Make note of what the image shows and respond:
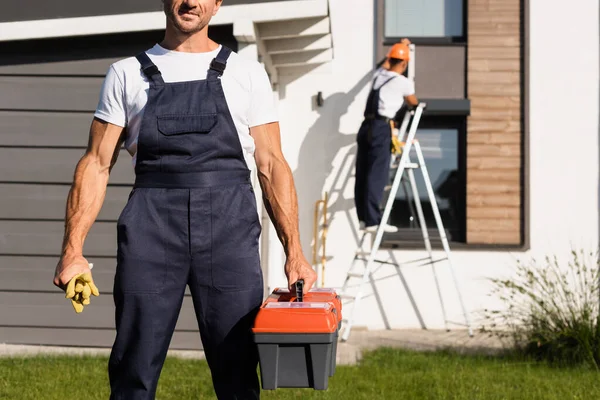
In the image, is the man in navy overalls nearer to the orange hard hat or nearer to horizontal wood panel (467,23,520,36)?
the orange hard hat

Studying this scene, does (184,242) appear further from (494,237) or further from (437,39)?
(437,39)

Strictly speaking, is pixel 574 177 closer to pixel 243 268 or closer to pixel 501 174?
pixel 501 174

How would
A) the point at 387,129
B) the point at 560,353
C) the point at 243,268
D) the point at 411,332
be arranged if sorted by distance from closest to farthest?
the point at 243,268 → the point at 560,353 → the point at 387,129 → the point at 411,332

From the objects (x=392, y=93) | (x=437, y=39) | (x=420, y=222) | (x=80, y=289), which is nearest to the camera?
(x=80, y=289)

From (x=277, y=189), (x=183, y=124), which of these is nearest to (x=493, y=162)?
(x=277, y=189)

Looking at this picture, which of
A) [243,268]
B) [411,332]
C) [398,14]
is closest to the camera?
[243,268]

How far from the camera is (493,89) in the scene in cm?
1041

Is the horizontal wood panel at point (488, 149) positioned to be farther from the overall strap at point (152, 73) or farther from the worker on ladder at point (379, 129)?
the overall strap at point (152, 73)

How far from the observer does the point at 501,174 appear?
34.1 ft

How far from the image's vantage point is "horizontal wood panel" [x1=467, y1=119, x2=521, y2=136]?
10.4 m

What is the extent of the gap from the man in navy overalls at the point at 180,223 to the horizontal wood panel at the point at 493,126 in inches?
281

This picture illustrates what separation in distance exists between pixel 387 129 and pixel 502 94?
1.74m

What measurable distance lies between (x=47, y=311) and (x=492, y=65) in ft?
17.6

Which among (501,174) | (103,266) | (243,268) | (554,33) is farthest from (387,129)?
(243,268)
